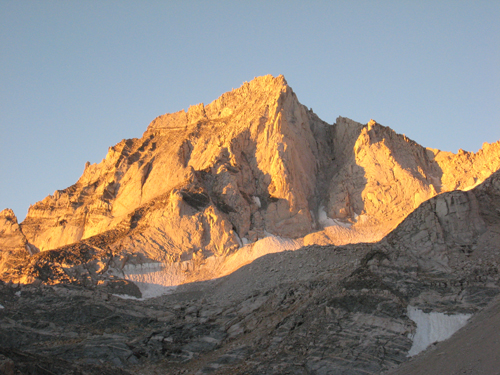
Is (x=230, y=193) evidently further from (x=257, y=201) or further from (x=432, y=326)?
(x=432, y=326)

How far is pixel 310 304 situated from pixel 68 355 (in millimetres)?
12119

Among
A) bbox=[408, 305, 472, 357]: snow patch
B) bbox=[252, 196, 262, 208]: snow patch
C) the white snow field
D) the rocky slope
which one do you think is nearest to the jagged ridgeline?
the white snow field

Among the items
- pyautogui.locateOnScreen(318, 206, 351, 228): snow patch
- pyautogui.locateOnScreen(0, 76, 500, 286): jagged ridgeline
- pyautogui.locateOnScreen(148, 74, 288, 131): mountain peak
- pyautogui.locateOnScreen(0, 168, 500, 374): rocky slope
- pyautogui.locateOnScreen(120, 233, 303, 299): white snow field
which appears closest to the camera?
pyautogui.locateOnScreen(0, 168, 500, 374): rocky slope

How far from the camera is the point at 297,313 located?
28766mm

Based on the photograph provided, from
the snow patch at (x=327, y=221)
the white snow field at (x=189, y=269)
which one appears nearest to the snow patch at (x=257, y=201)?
the white snow field at (x=189, y=269)

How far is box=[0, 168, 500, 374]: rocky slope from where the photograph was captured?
24578 mm

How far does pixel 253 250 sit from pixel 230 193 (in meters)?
6.70

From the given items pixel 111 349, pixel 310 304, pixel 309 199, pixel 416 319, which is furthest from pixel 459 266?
pixel 309 199

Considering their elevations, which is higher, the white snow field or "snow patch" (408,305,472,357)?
the white snow field

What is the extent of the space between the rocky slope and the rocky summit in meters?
0.10

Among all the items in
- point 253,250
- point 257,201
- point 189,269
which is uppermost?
point 257,201

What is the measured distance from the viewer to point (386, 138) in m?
60.5

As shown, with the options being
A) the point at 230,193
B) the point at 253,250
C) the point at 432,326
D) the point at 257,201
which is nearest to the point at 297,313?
the point at 432,326

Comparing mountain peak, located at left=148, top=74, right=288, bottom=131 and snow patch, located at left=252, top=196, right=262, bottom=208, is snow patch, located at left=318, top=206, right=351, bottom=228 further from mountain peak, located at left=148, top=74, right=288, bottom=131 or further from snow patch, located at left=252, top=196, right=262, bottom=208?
mountain peak, located at left=148, top=74, right=288, bottom=131
